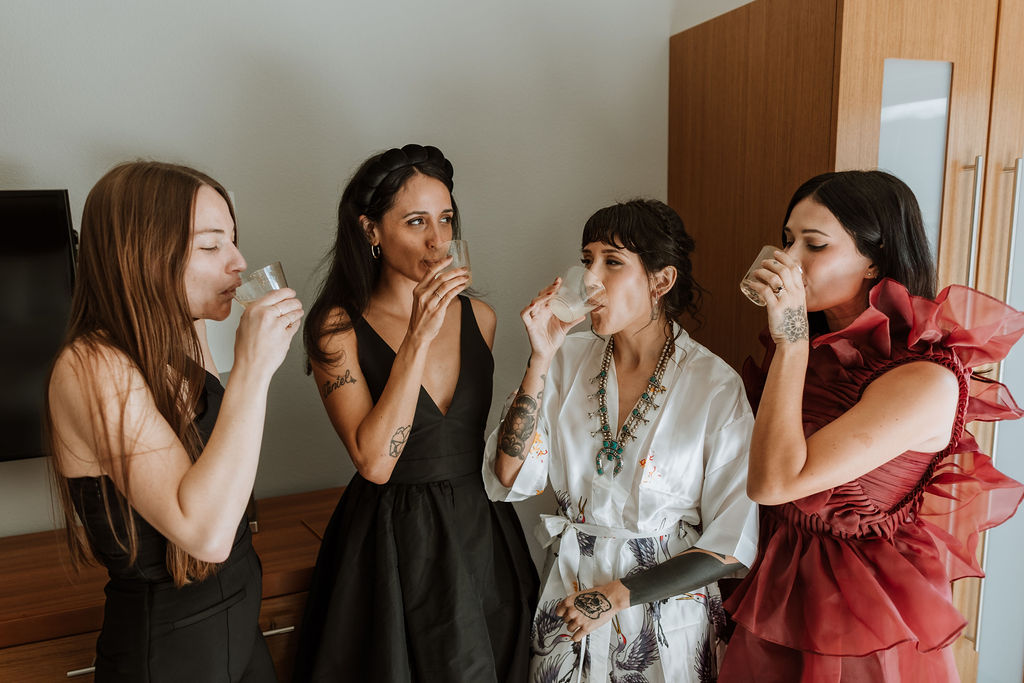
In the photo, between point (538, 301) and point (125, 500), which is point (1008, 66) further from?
point (125, 500)

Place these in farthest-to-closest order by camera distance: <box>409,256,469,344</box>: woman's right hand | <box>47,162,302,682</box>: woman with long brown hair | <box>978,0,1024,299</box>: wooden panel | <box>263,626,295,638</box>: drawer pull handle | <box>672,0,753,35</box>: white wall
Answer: <box>672,0,753,35</box>: white wall < <box>978,0,1024,299</box>: wooden panel < <box>263,626,295,638</box>: drawer pull handle < <box>409,256,469,344</box>: woman's right hand < <box>47,162,302,682</box>: woman with long brown hair

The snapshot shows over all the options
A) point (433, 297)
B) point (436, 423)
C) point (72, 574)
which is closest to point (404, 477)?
point (436, 423)

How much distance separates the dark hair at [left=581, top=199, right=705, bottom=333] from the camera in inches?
60.5

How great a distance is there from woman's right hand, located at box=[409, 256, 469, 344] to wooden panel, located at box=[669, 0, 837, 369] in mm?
908

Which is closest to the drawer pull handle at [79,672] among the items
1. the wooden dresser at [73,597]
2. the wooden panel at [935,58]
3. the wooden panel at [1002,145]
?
the wooden dresser at [73,597]

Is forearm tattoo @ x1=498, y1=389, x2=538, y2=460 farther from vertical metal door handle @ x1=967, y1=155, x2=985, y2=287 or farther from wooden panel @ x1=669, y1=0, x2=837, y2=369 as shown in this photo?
vertical metal door handle @ x1=967, y1=155, x2=985, y2=287

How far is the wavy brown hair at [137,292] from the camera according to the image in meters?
1.11

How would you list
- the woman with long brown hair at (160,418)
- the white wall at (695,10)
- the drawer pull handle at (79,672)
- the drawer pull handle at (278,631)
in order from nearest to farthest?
the woman with long brown hair at (160,418), the drawer pull handle at (79,672), the drawer pull handle at (278,631), the white wall at (695,10)

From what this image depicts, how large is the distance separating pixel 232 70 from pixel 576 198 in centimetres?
102

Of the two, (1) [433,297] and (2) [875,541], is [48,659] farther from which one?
(2) [875,541]

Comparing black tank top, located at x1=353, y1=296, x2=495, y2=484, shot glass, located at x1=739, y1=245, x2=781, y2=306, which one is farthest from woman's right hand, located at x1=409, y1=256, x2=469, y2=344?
shot glass, located at x1=739, y1=245, x2=781, y2=306

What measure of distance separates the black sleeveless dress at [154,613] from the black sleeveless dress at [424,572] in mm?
304

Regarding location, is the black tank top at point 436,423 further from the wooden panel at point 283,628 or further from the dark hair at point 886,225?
the dark hair at point 886,225

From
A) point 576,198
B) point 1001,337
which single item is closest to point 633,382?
point 1001,337
